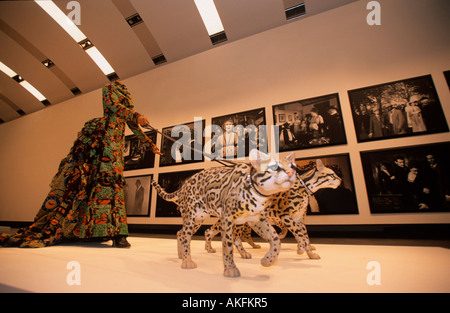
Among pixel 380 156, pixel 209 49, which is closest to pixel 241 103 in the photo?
pixel 209 49

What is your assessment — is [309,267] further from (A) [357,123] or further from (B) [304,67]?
(B) [304,67]

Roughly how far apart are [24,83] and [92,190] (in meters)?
6.35

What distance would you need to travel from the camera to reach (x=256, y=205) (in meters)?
1.14

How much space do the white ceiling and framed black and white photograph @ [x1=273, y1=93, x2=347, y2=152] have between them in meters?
1.87

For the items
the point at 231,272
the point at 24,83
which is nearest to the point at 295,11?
the point at 231,272

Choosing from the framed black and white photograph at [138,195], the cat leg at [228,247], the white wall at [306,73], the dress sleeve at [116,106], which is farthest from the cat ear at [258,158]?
the framed black and white photograph at [138,195]

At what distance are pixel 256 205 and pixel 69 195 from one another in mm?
2519

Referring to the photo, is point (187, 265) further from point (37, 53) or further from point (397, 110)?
point (37, 53)

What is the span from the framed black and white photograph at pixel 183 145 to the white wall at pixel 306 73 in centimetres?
18

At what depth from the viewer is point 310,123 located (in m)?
3.26

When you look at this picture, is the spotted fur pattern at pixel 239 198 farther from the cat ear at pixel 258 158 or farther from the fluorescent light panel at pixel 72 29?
the fluorescent light panel at pixel 72 29

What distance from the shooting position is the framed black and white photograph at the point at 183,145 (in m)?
4.04

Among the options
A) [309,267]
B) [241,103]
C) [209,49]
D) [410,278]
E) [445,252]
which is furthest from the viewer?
[209,49]

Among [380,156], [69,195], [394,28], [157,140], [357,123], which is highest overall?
[394,28]
